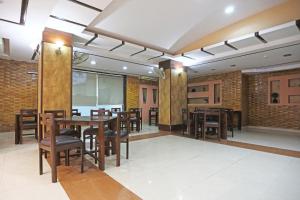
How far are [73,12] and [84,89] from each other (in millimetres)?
5162

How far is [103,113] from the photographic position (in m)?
3.94

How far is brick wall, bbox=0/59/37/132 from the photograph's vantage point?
627cm

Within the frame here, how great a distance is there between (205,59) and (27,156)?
567 cm

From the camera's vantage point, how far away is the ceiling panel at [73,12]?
2.84 meters

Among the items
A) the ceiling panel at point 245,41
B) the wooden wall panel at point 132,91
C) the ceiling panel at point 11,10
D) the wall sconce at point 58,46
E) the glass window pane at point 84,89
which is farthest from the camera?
the wooden wall panel at point 132,91

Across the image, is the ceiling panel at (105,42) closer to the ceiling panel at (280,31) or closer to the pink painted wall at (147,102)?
the ceiling panel at (280,31)

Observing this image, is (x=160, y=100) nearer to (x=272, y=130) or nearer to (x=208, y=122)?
(x=208, y=122)

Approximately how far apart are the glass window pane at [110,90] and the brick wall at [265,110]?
20.7ft

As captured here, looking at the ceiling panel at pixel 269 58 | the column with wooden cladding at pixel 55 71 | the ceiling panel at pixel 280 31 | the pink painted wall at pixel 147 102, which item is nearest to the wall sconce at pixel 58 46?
the column with wooden cladding at pixel 55 71

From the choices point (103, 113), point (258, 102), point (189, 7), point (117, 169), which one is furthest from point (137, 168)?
point (258, 102)

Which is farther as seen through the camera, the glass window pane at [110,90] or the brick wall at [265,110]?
the glass window pane at [110,90]

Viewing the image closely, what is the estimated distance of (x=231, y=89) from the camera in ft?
25.9

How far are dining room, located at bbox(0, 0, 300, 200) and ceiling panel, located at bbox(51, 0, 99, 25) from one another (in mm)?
23

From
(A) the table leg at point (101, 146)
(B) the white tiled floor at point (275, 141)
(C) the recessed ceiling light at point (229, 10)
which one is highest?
(C) the recessed ceiling light at point (229, 10)
